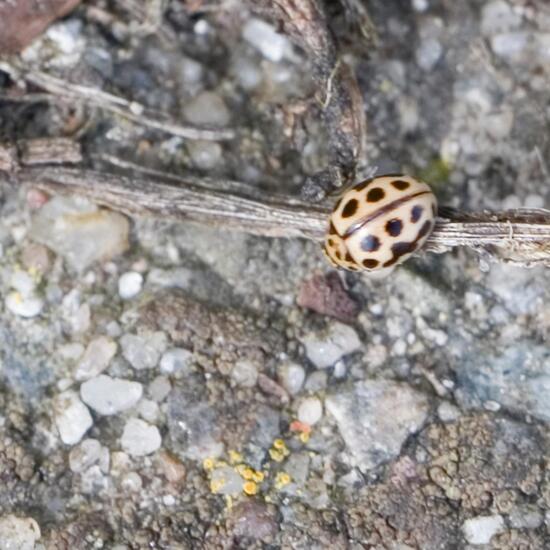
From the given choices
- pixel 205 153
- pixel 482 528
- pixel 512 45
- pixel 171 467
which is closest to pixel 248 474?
pixel 171 467

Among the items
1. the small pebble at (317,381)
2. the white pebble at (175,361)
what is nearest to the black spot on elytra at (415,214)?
the small pebble at (317,381)

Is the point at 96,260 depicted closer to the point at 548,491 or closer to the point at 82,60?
the point at 82,60

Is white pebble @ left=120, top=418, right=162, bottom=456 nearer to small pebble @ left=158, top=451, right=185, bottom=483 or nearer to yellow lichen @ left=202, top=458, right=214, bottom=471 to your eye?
small pebble @ left=158, top=451, right=185, bottom=483

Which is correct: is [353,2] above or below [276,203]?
above

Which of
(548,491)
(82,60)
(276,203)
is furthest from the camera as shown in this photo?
(82,60)

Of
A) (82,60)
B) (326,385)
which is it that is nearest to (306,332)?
(326,385)

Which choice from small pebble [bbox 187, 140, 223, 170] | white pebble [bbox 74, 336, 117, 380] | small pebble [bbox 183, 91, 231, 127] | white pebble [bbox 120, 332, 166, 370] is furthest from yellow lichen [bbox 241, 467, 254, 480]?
small pebble [bbox 183, 91, 231, 127]

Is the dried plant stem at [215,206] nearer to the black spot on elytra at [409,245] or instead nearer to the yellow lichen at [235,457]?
the black spot on elytra at [409,245]
